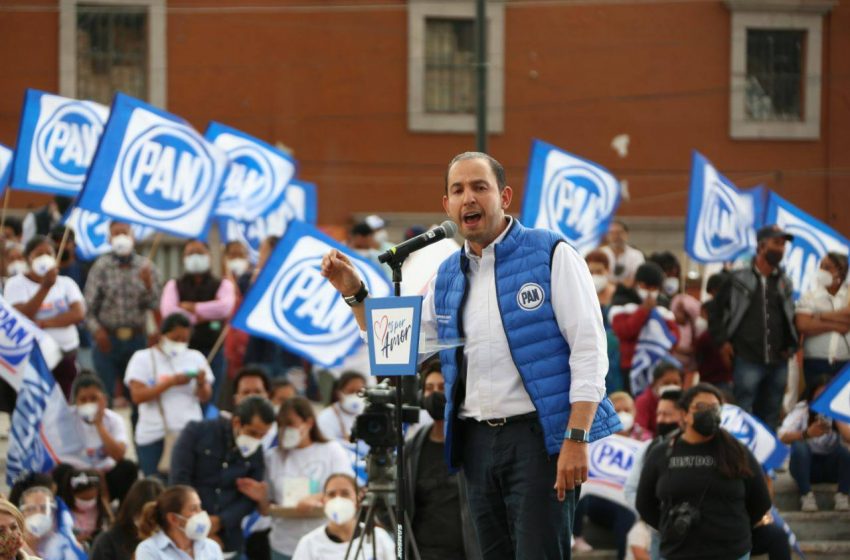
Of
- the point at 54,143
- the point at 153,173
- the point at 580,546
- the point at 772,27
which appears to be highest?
the point at 772,27

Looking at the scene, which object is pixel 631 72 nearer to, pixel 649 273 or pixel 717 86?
pixel 717 86

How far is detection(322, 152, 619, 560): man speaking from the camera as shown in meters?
5.85

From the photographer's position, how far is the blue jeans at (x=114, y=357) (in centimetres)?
1346

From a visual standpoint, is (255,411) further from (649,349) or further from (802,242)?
(802,242)

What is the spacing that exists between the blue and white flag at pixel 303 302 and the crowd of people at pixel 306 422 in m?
0.32

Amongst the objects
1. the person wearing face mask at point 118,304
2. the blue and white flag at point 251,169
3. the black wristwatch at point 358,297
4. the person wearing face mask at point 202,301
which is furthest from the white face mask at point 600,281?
→ the black wristwatch at point 358,297

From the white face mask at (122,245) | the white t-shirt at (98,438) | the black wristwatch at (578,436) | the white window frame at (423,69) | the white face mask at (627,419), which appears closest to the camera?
the black wristwatch at (578,436)

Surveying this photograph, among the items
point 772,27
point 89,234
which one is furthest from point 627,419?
point 772,27

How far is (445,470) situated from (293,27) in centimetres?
1931

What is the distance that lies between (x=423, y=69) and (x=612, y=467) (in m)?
17.5

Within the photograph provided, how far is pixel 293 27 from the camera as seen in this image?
90.4 feet

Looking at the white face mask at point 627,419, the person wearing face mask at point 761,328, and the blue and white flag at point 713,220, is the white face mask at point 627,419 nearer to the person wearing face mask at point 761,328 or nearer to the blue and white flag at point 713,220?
the person wearing face mask at point 761,328

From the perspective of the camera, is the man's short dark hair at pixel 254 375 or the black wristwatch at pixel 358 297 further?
the man's short dark hair at pixel 254 375

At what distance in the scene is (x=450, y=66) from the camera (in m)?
28.6
